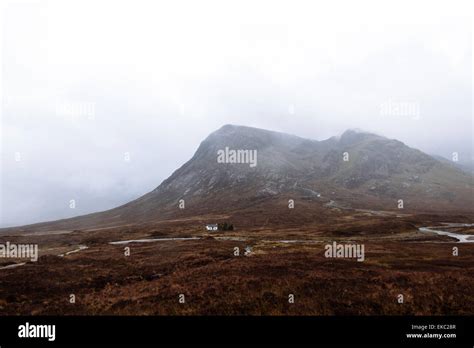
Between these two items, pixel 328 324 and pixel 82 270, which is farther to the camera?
pixel 82 270

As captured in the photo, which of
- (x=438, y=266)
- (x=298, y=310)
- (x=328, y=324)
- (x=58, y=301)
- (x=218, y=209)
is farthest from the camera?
(x=218, y=209)

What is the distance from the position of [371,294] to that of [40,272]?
3837 cm

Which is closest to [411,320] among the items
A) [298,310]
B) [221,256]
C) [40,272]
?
[298,310]

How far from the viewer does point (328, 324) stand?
15430 millimetres

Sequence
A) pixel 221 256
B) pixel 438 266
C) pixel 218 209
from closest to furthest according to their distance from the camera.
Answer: pixel 438 266 → pixel 221 256 → pixel 218 209

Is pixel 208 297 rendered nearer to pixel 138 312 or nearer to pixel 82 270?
pixel 138 312

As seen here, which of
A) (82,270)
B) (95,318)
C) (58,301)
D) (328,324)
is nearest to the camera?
(328,324)

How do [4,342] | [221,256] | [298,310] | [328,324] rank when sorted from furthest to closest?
1. [221,256]
2. [298,310]
3. [328,324]
4. [4,342]

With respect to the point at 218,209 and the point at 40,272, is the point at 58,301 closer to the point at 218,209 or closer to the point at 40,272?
the point at 40,272

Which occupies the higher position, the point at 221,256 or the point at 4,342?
the point at 4,342

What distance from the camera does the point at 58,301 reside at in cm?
2511

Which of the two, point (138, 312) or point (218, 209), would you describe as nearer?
point (138, 312)

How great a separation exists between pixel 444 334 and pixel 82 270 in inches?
1542

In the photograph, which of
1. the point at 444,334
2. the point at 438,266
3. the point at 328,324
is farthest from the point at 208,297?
the point at 438,266
